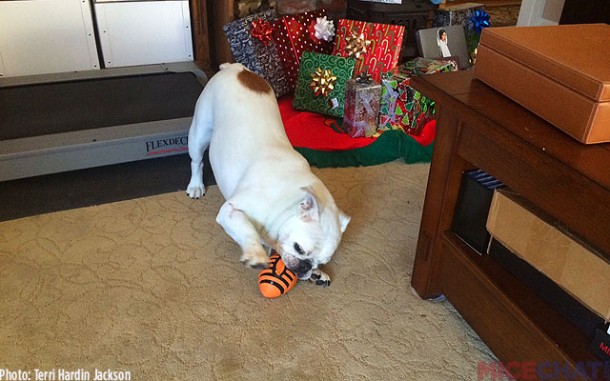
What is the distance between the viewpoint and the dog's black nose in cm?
143

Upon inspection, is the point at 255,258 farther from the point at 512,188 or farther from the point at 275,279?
the point at 512,188

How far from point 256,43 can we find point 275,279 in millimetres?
1558

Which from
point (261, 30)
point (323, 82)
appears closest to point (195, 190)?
point (323, 82)

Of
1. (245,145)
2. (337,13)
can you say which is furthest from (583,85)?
(337,13)

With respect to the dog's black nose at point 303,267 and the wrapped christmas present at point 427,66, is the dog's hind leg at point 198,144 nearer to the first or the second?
the dog's black nose at point 303,267

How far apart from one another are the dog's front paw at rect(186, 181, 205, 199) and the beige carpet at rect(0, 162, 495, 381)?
0.35 ft

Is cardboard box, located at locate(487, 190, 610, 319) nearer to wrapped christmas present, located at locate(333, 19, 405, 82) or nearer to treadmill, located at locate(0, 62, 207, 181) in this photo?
treadmill, located at locate(0, 62, 207, 181)

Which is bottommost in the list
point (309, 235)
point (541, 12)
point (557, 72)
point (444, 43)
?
point (309, 235)

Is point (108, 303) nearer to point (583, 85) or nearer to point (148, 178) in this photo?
point (148, 178)

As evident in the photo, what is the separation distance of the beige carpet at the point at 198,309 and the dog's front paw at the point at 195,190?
0.35 feet

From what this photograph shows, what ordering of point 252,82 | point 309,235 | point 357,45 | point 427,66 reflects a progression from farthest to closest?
point 357,45, point 427,66, point 252,82, point 309,235

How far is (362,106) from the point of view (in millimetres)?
2484

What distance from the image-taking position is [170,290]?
161 centimetres

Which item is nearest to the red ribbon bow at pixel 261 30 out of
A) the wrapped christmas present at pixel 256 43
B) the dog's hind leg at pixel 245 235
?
the wrapped christmas present at pixel 256 43
